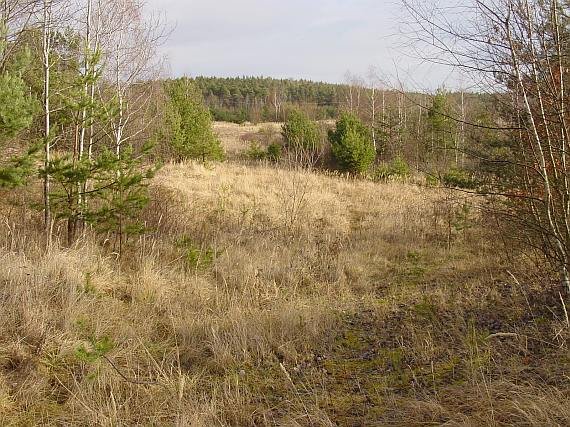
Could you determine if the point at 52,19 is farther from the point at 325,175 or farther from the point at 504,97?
the point at 325,175

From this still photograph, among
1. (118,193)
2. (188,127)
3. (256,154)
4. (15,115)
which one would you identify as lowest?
(118,193)

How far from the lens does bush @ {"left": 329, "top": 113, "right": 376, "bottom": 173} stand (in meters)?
19.1

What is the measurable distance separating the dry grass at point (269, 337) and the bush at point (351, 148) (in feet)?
40.1

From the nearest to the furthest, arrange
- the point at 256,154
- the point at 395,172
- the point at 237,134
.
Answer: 1. the point at 395,172
2. the point at 256,154
3. the point at 237,134

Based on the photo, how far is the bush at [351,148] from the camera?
19.1 m

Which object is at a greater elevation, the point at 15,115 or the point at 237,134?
the point at 237,134

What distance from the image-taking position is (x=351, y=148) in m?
19.1

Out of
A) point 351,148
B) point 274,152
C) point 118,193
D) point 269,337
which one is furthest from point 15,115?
point 274,152

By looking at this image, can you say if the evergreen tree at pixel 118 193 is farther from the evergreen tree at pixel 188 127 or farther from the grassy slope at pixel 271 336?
the evergreen tree at pixel 188 127

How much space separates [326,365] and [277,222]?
6.88m

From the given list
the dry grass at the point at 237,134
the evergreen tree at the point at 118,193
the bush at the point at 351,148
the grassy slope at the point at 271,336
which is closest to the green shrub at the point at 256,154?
the dry grass at the point at 237,134

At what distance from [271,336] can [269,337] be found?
25 mm

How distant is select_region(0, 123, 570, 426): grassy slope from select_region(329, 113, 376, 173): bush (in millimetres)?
12222

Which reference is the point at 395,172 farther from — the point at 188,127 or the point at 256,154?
the point at 188,127
